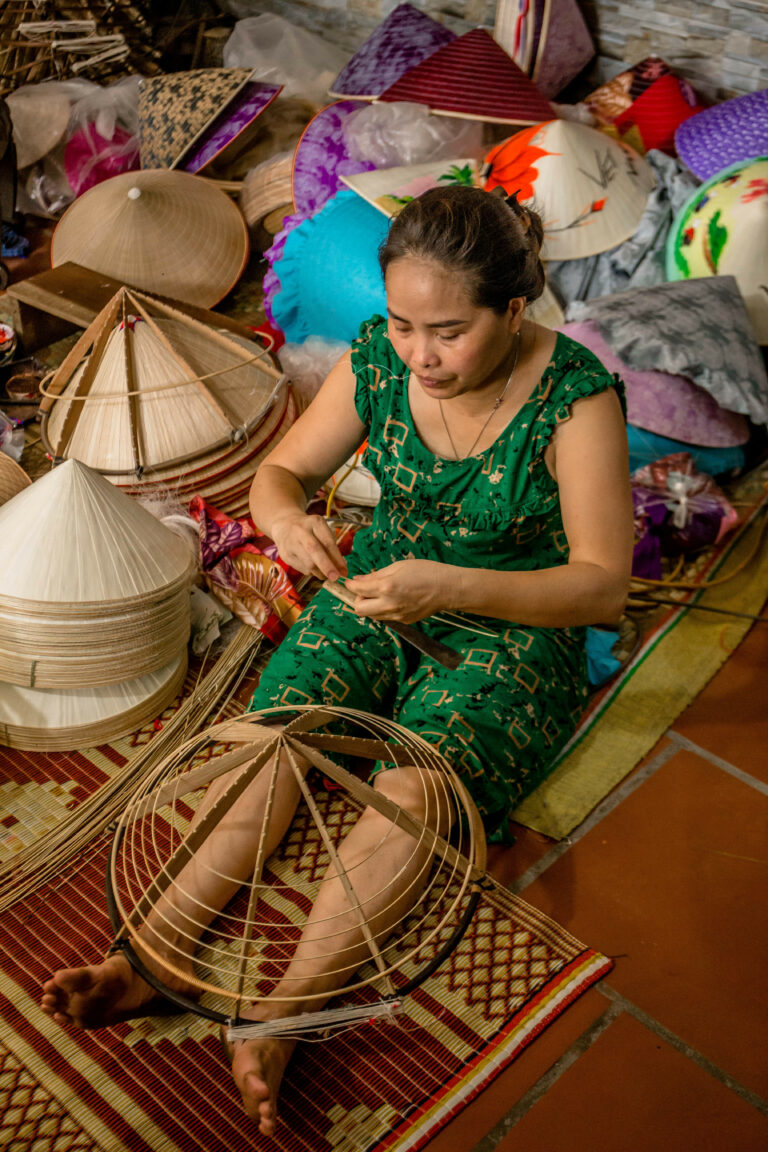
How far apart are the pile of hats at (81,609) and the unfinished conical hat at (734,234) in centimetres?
181

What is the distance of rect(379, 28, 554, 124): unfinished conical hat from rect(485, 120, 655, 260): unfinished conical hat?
0.27 metres

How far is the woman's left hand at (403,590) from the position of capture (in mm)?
1422

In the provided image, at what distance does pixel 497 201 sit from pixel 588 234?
162 cm

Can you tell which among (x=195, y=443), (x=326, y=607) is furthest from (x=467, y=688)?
(x=195, y=443)

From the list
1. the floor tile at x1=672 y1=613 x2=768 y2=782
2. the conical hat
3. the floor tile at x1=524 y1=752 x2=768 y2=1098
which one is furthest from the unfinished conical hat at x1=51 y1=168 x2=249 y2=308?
the floor tile at x1=524 y1=752 x2=768 y2=1098

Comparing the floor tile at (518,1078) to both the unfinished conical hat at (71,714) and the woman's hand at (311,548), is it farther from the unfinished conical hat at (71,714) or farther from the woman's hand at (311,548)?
the unfinished conical hat at (71,714)

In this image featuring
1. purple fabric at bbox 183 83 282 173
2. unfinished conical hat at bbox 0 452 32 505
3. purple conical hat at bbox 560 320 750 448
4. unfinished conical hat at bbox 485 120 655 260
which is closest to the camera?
unfinished conical hat at bbox 0 452 32 505

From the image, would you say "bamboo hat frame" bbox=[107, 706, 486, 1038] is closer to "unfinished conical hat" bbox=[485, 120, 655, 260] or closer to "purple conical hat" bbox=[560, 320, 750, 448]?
"purple conical hat" bbox=[560, 320, 750, 448]

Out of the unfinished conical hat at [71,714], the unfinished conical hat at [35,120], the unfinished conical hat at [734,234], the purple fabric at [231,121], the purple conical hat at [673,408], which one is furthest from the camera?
the unfinished conical hat at [35,120]

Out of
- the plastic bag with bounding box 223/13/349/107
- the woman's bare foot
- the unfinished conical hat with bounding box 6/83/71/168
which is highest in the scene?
the plastic bag with bounding box 223/13/349/107

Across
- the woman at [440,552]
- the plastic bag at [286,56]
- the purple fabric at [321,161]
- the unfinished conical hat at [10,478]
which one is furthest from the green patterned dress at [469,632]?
the plastic bag at [286,56]

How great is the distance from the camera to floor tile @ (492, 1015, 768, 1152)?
1458mm

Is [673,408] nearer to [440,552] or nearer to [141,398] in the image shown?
[440,552]

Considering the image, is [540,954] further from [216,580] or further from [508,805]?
[216,580]
